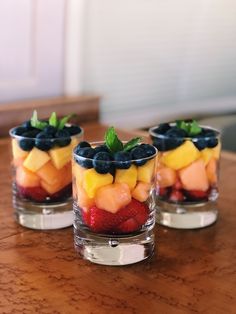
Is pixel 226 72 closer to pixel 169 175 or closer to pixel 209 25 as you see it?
pixel 209 25

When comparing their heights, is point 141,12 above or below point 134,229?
above

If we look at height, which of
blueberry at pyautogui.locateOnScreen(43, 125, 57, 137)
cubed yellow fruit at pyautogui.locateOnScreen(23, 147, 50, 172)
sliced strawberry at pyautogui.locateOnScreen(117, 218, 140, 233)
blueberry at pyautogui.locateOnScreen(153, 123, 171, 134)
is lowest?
sliced strawberry at pyautogui.locateOnScreen(117, 218, 140, 233)

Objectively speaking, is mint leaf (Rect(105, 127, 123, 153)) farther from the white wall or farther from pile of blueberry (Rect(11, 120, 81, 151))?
the white wall

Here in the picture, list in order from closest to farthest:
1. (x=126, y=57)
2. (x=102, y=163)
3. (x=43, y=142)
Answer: (x=102, y=163) → (x=43, y=142) → (x=126, y=57)

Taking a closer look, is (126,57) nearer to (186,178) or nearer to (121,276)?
(186,178)

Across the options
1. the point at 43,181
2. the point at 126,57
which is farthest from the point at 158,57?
the point at 43,181

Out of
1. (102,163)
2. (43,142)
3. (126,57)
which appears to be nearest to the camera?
(102,163)

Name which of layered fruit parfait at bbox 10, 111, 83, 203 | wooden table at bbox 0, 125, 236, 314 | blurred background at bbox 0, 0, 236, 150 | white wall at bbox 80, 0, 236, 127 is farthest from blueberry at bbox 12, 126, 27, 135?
white wall at bbox 80, 0, 236, 127

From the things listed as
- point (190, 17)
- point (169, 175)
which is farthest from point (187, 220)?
point (190, 17)
